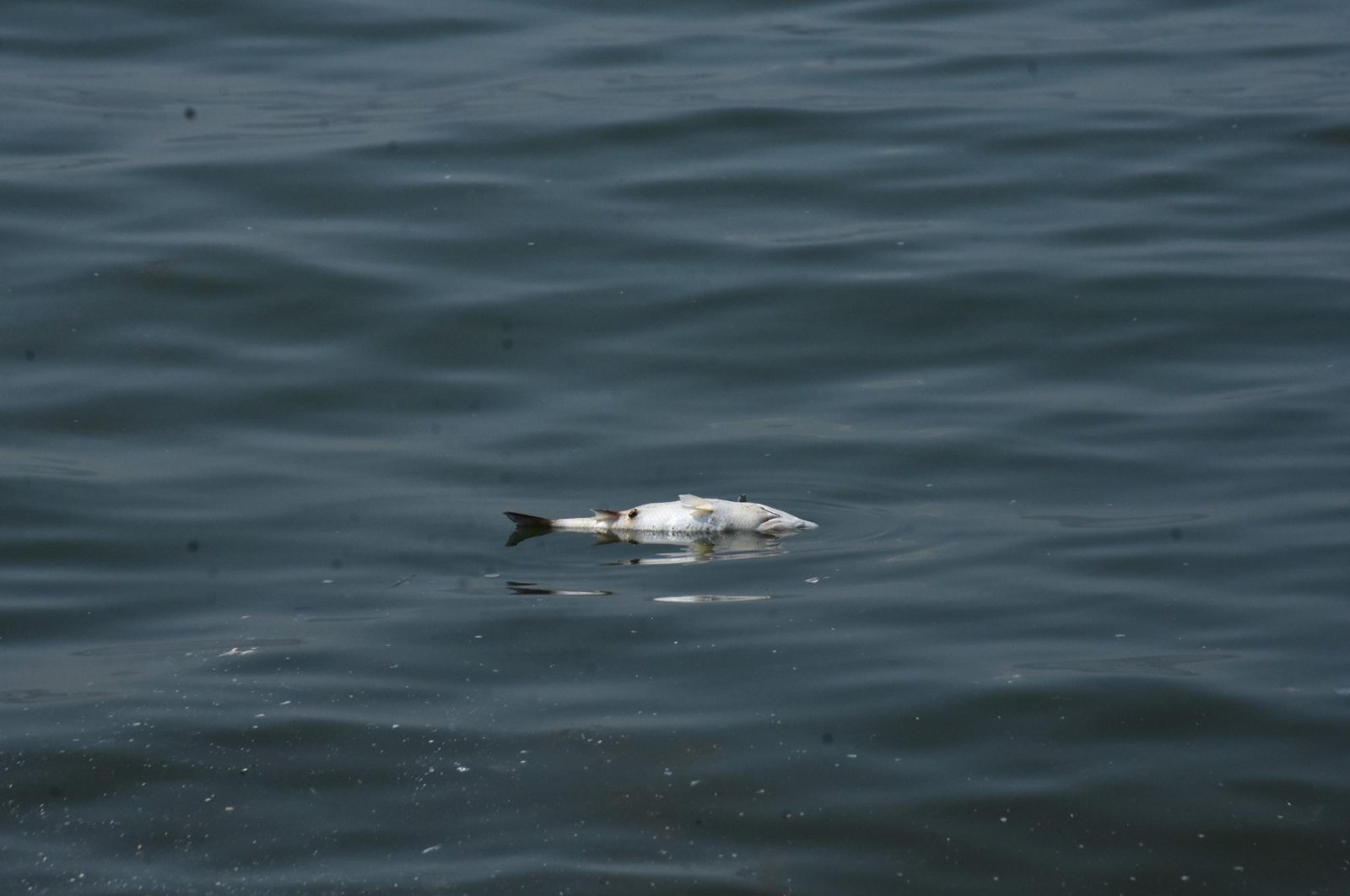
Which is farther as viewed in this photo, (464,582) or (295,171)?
(295,171)

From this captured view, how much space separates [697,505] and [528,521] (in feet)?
3.32

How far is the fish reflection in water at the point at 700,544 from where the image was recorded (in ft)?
31.9

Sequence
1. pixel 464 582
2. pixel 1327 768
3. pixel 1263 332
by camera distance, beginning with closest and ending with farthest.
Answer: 1. pixel 1327 768
2. pixel 464 582
3. pixel 1263 332

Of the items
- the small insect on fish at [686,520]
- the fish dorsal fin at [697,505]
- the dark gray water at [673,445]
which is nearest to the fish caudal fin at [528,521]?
the small insect on fish at [686,520]

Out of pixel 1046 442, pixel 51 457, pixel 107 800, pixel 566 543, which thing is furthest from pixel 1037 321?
pixel 107 800

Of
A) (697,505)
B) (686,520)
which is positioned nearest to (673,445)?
(686,520)

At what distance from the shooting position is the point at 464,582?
9602 mm

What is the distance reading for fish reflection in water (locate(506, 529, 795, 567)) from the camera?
31.9 feet

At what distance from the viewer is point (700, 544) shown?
984 centimetres

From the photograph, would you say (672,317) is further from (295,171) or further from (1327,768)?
(1327,768)

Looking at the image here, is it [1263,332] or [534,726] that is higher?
[1263,332]

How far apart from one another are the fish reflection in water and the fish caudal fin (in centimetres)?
6

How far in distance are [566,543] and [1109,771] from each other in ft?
12.5

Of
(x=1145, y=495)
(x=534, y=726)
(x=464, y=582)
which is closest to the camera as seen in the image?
(x=534, y=726)
